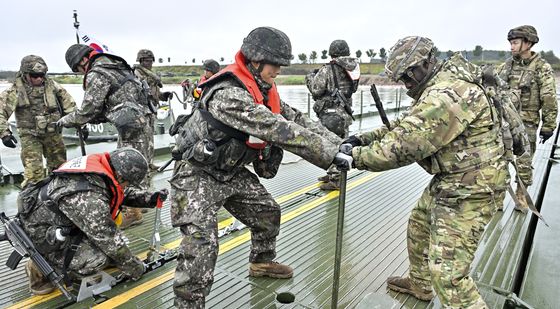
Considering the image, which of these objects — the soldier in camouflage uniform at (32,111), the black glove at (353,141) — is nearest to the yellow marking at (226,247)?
the black glove at (353,141)

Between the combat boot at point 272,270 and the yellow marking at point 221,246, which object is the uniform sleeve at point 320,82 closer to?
the yellow marking at point 221,246

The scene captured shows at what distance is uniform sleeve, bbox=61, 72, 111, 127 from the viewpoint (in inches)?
168

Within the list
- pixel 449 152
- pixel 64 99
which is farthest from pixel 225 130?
pixel 64 99

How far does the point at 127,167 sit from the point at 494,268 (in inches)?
129

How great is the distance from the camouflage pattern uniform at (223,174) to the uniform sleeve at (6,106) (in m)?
3.53

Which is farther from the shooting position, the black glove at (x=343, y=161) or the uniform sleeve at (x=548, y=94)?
the uniform sleeve at (x=548, y=94)

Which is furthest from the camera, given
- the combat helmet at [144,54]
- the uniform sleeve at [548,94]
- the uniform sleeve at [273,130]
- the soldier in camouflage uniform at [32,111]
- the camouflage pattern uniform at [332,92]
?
the combat helmet at [144,54]

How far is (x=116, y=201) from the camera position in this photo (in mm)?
3219

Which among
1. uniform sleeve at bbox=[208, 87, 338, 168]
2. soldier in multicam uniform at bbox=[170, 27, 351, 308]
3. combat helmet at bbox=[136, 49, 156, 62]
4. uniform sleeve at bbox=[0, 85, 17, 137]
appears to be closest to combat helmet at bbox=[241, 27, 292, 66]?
soldier in multicam uniform at bbox=[170, 27, 351, 308]

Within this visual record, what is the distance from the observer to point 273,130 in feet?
8.48

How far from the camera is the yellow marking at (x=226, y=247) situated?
10.1 feet

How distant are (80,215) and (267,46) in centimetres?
185

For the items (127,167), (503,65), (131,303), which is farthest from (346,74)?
(131,303)

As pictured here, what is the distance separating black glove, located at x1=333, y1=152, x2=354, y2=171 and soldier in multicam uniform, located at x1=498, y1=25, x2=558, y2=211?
3343mm
